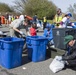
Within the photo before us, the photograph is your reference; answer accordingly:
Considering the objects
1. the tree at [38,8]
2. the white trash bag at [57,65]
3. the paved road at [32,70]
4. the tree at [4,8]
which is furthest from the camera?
the tree at [4,8]

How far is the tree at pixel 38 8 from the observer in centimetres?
5362

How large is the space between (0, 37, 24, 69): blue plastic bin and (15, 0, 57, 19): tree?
46.0m

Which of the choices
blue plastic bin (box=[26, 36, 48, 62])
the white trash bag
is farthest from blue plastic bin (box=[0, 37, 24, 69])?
the white trash bag

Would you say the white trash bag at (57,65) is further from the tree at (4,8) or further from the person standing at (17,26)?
the tree at (4,8)

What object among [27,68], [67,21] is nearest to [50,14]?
[67,21]

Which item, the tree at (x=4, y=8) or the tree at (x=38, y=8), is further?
the tree at (x=4, y=8)

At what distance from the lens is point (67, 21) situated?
35.0 ft

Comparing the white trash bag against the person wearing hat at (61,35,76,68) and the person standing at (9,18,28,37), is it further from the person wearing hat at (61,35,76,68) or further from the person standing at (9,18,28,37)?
the person standing at (9,18,28,37)

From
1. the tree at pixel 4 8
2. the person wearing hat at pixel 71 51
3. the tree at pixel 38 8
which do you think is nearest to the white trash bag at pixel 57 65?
the person wearing hat at pixel 71 51

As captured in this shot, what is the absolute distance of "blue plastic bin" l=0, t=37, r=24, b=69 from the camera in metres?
6.54

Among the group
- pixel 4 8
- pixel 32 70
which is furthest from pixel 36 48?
pixel 4 8

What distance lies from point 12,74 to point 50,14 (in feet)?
165

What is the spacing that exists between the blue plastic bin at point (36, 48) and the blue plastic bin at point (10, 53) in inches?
28.9

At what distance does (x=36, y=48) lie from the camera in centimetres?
751
